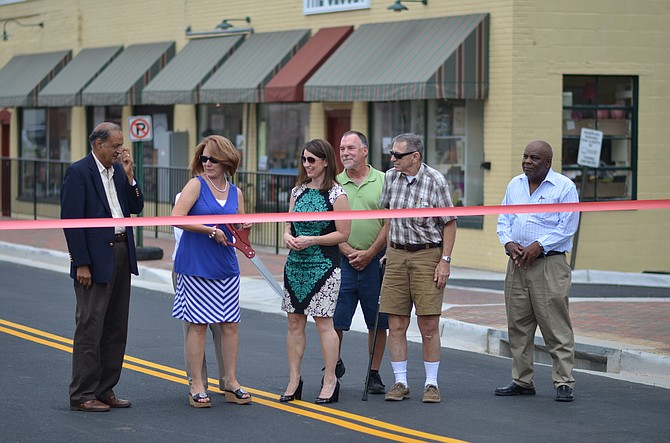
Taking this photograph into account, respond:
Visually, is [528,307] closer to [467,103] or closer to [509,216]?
[509,216]

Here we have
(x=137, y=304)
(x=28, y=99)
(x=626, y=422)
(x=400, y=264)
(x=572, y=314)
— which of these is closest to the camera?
(x=626, y=422)

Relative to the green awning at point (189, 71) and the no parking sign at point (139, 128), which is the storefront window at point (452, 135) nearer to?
the no parking sign at point (139, 128)

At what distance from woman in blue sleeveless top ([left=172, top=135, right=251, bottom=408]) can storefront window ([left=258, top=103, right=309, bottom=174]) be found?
1361cm

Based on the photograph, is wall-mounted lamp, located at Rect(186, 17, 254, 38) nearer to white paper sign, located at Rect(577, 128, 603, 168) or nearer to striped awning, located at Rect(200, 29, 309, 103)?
striped awning, located at Rect(200, 29, 309, 103)

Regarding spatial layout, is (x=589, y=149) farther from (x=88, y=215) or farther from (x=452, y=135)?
(x=88, y=215)

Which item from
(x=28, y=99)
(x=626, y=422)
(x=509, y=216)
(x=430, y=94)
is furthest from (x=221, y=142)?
(x=28, y=99)

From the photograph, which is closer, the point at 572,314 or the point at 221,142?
the point at 221,142

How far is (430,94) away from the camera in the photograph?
18062 millimetres

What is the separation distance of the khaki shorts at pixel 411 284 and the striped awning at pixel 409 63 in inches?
369

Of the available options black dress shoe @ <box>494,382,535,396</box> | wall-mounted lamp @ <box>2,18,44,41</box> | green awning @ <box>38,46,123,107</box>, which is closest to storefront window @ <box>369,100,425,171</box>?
green awning @ <box>38,46,123,107</box>

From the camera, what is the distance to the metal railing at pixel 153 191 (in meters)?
21.5

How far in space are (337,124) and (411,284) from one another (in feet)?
43.1

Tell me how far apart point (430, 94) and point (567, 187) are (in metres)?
9.07

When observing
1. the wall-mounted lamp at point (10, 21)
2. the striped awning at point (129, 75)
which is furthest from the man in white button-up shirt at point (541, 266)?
the wall-mounted lamp at point (10, 21)
